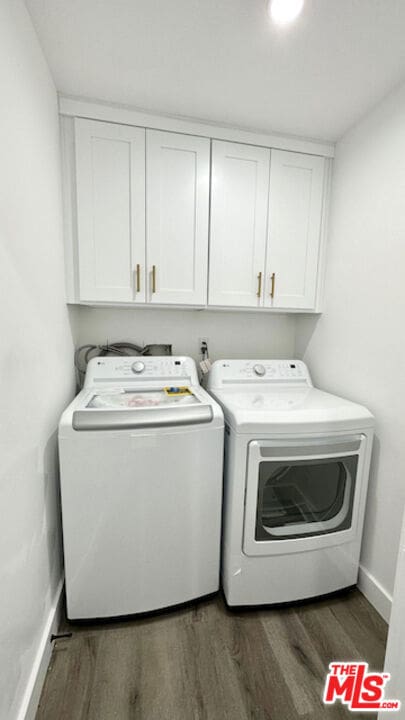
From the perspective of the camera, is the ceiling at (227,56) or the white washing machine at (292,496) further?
the white washing machine at (292,496)

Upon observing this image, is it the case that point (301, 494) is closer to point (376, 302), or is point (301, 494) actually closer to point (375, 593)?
point (375, 593)

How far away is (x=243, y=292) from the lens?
1.76m

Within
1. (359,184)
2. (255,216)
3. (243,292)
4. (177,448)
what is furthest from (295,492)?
(359,184)

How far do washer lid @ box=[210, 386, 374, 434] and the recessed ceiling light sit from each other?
1.41m

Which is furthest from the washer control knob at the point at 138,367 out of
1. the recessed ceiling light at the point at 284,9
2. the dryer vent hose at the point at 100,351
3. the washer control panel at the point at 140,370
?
the recessed ceiling light at the point at 284,9

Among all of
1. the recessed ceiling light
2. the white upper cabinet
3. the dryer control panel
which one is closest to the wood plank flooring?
the dryer control panel

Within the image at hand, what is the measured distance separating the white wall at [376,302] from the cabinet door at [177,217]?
782mm

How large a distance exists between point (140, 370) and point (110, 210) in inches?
33.4

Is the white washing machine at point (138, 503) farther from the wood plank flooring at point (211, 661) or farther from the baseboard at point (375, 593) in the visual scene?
the baseboard at point (375, 593)

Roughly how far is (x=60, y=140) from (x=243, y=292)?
1.18 metres

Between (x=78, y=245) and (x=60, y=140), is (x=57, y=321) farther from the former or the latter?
(x=60, y=140)

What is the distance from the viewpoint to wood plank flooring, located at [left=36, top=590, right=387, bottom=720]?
40.4 inches

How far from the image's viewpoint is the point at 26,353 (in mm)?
982

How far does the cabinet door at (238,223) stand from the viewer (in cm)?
163
